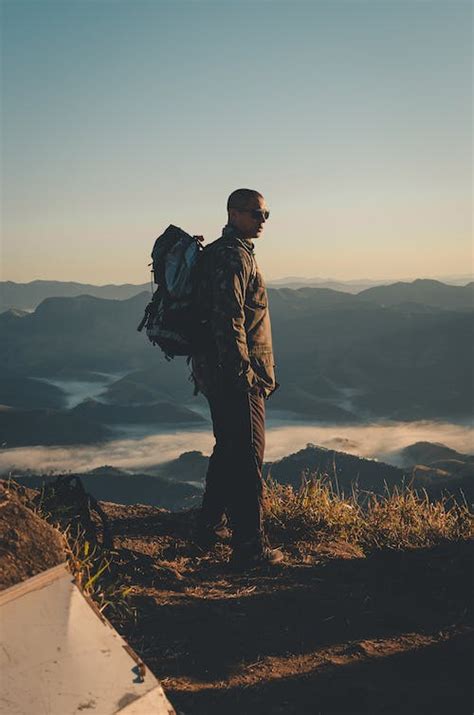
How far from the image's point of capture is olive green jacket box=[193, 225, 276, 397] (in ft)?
12.9

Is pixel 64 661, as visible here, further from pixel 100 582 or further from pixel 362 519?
pixel 362 519

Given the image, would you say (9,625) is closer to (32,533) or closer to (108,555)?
(32,533)

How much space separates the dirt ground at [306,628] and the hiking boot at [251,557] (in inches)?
2.8

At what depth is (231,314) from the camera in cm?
393

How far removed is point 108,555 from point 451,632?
6.17ft

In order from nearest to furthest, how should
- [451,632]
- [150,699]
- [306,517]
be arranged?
[150,699] → [451,632] → [306,517]

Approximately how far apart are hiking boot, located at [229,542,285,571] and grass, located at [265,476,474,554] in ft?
1.91

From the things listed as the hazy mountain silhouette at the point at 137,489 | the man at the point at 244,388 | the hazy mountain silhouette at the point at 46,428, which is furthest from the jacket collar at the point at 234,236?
the hazy mountain silhouette at the point at 46,428

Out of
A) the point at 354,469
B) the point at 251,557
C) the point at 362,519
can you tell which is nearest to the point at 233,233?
the point at 251,557

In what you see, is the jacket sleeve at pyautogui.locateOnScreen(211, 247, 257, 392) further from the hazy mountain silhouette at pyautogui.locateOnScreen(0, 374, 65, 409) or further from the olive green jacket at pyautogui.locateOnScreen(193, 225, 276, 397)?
the hazy mountain silhouette at pyautogui.locateOnScreen(0, 374, 65, 409)

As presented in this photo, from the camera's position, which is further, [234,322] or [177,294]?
[177,294]

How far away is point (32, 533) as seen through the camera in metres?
2.92

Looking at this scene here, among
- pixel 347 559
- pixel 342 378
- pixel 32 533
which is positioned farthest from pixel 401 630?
pixel 342 378

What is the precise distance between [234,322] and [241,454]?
32.0 inches
